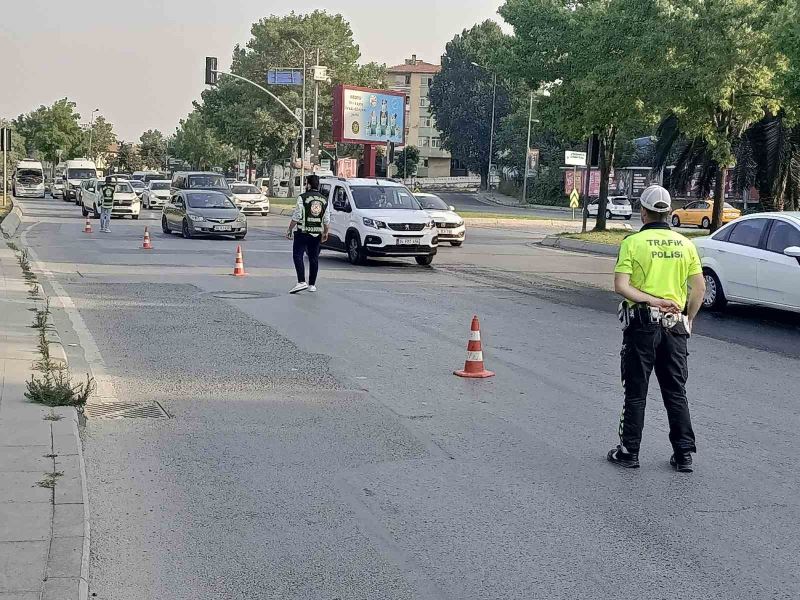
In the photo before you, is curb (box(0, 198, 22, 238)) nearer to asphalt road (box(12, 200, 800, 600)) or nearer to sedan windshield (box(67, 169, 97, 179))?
asphalt road (box(12, 200, 800, 600))

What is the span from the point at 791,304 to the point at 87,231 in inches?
891

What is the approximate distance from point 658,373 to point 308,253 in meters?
9.94

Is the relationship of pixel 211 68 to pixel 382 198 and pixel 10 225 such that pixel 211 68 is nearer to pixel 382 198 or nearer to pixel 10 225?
pixel 10 225

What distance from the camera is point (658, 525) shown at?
5.39 metres

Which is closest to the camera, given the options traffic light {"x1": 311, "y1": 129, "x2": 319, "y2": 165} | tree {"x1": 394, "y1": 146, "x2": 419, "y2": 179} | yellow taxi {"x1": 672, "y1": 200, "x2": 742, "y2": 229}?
yellow taxi {"x1": 672, "y1": 200, "x2": 742, "y2": 229}

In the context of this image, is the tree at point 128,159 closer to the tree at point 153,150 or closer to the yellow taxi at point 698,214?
the tree at point 153,150

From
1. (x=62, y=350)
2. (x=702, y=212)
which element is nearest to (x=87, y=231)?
(x=62, y=350)

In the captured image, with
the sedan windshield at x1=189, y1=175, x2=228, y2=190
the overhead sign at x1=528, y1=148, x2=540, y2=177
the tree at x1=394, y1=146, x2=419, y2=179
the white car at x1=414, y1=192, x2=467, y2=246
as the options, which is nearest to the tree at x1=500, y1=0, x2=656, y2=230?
the white car at x1=414, y1=192, x2=467, y2=246

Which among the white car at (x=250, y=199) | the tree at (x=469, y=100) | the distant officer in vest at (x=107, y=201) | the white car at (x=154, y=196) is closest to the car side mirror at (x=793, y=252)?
the distant officer in vest at (x=107, y=201)

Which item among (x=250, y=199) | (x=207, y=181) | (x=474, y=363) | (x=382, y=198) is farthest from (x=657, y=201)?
(x=250, y=199)

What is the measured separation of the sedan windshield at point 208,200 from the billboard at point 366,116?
29676mm

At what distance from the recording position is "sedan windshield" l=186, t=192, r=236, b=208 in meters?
29.3

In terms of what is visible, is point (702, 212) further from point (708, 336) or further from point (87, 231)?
point (708, 336)

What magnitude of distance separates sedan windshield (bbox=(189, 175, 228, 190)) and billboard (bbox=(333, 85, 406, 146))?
14118 mm
